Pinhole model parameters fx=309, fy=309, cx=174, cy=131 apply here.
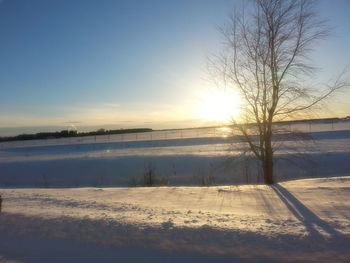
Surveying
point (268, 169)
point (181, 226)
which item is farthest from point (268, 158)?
point (181, 226)

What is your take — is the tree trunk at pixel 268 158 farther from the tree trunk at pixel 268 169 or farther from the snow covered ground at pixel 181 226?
the snow covered ground at pixel 181 226

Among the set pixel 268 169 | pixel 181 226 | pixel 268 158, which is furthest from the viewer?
pixel 268 169

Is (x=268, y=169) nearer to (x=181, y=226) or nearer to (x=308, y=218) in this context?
(x=308, y=218)

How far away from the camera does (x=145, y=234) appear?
560cm

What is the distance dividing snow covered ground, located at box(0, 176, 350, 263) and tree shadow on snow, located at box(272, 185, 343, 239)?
2 centimetres

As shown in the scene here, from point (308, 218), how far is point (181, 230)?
2627mm

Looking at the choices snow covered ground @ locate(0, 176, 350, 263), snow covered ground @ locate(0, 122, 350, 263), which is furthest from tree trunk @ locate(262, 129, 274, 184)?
snow covered ground @ locate(0, 176, 350, 263)

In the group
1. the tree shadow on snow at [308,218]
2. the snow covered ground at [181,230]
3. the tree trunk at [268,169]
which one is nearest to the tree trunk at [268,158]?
the tree trunk at [268,169]

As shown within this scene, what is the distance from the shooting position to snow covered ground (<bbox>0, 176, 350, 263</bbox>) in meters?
4.83

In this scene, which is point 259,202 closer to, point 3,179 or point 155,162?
point 155,162

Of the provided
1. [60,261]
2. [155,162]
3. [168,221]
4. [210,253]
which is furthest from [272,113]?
[155,162]

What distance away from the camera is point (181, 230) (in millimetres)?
5645

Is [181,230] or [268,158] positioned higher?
[268,158]

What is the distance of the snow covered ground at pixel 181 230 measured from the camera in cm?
483
